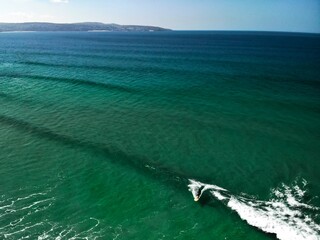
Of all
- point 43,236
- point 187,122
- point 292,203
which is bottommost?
point 43,236

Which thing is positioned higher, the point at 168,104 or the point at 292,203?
the point at 168,104

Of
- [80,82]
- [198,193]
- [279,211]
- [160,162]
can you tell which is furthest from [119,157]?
[80,82]

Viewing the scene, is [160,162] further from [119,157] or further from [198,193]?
[198,193]

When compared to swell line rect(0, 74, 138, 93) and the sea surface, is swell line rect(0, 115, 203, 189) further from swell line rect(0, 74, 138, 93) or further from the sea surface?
swell line rect(0, 74, 138, 93)

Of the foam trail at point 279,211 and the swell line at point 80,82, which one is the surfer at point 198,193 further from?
the swell line at point 80,82

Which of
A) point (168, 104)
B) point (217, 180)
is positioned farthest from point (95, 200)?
point (168, 104)

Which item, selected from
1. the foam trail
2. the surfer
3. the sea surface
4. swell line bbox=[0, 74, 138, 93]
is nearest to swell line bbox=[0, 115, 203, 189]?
the sea surface

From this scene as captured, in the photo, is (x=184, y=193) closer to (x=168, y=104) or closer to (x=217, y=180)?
(x=217, y=180)
